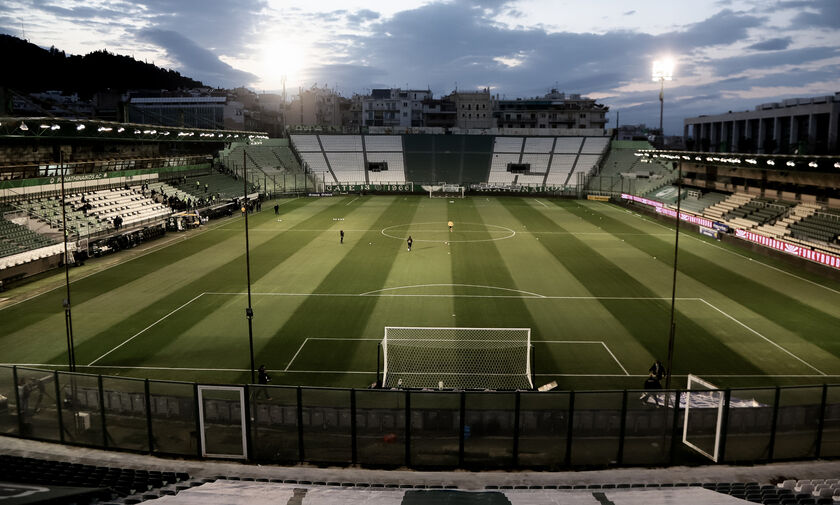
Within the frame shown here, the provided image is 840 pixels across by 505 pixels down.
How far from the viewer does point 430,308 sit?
2841 centimetres

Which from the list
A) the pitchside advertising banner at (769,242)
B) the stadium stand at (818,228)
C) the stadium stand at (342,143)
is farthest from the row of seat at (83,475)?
the stadium stand at (342,143)

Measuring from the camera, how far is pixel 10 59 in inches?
4532

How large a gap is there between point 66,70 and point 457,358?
5596 inches

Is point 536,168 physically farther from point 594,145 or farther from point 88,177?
point 88,177

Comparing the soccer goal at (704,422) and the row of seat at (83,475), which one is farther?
the soccer goal at (704,422)

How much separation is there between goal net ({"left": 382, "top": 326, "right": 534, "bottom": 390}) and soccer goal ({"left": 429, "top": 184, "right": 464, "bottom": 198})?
2557 inches

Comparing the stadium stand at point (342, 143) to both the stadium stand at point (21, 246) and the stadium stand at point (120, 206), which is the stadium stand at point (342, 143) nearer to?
the stadium stand at point (120, 206)

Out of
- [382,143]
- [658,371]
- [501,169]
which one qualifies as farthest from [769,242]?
[382,143]

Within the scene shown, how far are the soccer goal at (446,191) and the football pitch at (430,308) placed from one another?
39.0m

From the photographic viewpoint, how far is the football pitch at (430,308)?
21406 millimetres

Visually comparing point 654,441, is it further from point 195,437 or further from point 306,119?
point 306,119

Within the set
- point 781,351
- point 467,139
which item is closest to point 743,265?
point 781,351

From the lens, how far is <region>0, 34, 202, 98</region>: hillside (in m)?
118

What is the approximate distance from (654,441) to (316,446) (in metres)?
7.89
